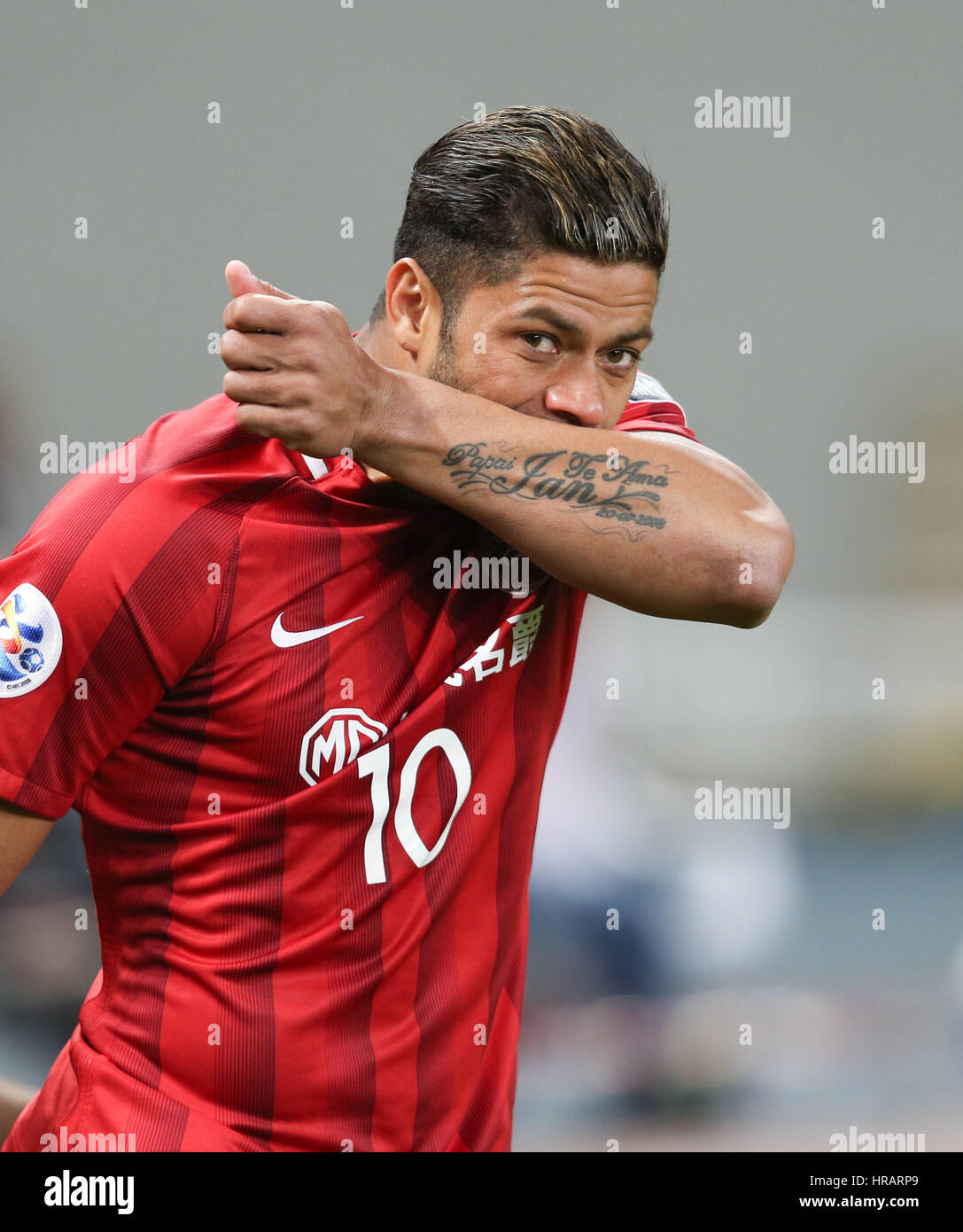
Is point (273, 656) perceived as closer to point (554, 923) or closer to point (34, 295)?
point (554, 923)

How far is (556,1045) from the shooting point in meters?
3.13

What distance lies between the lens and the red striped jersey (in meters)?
1.20

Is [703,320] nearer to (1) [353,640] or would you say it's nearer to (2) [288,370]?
(1) [353,640]

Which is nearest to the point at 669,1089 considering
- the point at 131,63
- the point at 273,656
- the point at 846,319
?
the point at 273,656

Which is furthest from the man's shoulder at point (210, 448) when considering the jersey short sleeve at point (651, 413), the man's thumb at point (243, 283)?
the jersey short sleeve at point (651, 413)

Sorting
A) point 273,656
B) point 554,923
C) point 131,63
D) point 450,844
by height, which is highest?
point 131,63

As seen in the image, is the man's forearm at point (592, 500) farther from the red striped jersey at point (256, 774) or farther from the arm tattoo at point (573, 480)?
the red striped jersey at point (256, 774)

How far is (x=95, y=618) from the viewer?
46.5 inches

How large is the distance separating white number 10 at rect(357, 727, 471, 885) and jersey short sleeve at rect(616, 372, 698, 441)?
0.48 m

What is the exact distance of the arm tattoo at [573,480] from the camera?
1.20m

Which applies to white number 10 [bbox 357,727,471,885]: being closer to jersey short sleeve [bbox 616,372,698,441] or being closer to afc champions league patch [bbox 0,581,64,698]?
afc champions league patch [bbox 0,581,64,698]

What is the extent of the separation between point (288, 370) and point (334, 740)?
1.39 ft

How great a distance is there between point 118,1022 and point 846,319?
3.71 m

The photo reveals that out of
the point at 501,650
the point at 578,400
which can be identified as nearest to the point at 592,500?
the point at 578,400
